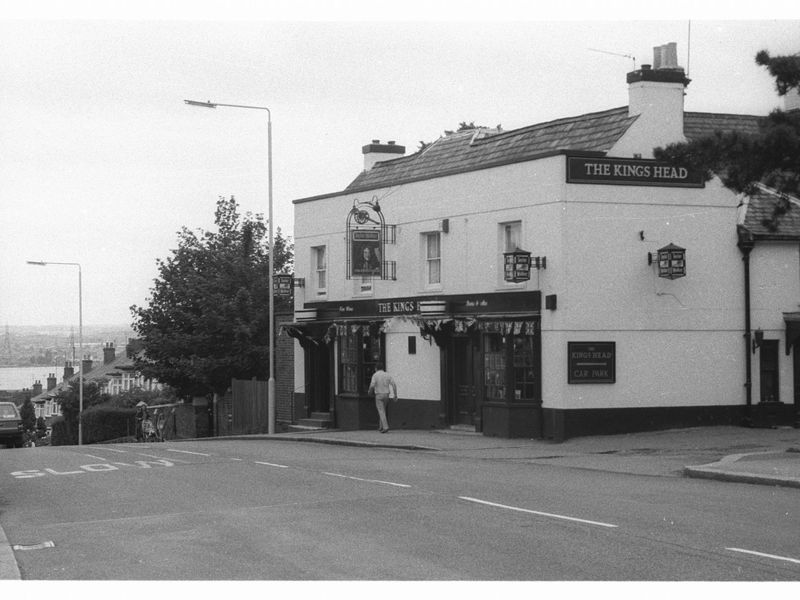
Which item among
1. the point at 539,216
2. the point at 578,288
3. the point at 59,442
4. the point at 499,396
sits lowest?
the point at 59,442

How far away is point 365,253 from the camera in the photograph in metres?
30.7

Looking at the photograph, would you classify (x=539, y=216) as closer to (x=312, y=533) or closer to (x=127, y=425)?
(x=312, y=533)

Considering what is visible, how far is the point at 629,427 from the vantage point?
25.9 meters

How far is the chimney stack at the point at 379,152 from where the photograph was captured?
37.6m

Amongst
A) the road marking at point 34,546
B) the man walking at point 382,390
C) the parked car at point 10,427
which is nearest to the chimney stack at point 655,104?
the man walking at point 382,390

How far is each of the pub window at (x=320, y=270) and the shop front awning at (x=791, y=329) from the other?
531 inches

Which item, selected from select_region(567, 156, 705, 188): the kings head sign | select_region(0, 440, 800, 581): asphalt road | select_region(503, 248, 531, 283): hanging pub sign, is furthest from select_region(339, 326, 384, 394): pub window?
select_region(0, 440, 800, 581): asphalt road

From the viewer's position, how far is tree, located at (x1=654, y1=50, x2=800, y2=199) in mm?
18016

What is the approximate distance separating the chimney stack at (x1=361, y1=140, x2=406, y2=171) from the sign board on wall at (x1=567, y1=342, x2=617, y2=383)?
1385 cm

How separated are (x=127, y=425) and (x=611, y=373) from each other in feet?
119

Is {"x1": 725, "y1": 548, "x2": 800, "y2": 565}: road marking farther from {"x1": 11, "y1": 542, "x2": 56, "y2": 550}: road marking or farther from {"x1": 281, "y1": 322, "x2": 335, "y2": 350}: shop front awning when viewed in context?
{"x1": 281, "y1": 322, "x2": 335, "y2": 350}: shop front awning

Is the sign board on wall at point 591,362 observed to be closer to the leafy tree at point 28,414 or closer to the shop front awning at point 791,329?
the shop front awning at point 791,329

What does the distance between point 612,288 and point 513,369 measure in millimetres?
2940

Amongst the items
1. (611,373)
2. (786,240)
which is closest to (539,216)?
(611,373)
